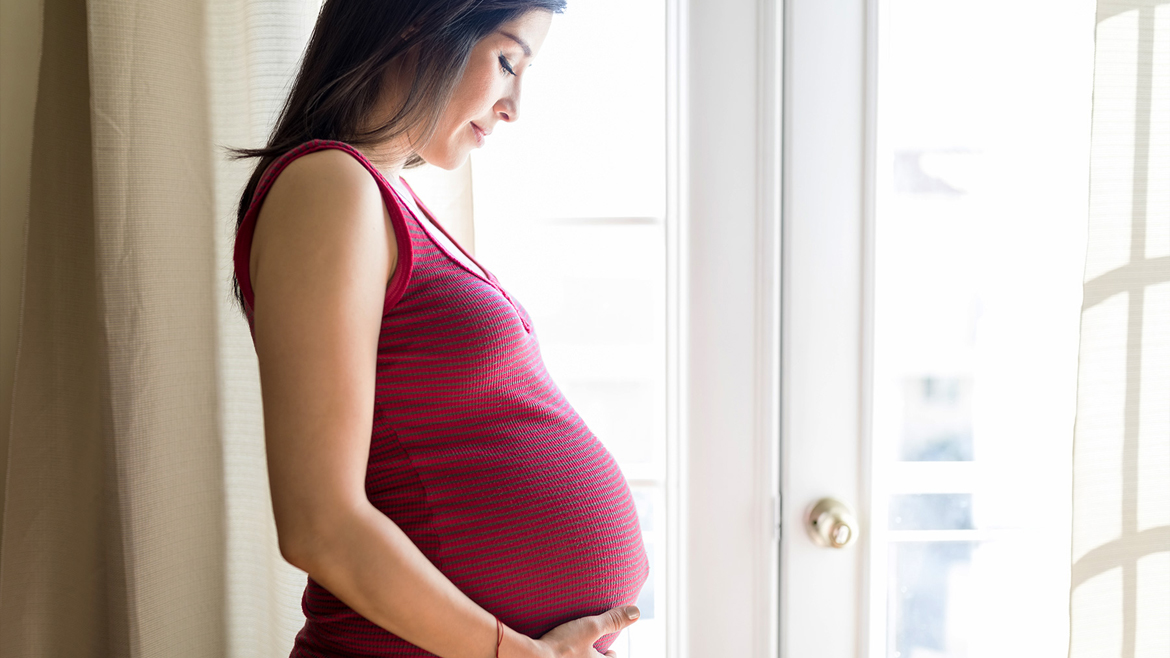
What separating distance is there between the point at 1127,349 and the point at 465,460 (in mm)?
667

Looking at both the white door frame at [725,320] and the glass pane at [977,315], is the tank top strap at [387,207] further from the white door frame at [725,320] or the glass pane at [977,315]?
the glass pane at [977,315]

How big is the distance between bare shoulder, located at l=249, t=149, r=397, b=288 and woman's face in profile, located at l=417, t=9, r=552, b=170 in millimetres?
180

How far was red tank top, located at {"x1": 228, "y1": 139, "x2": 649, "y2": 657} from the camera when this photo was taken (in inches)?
26.2

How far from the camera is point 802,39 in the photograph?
1062mm

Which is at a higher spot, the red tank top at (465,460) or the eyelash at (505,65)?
the eyelash at (505,65)

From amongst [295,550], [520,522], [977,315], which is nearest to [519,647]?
[520,522]

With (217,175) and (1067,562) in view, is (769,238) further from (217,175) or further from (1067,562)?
(217,175)

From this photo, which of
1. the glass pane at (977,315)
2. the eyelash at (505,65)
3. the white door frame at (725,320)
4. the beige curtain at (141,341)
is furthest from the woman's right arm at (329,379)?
the glass pane at (977,315)

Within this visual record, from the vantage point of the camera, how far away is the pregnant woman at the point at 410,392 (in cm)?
58

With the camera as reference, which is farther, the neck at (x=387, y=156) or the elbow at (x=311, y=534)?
the neck at (x=387, y=156)

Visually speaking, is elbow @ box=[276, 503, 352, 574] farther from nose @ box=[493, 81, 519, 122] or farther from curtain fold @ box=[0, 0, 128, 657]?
curtain fold @ box=[0, 0, 128, 657]

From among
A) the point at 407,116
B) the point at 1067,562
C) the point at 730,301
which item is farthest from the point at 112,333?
the point at 1067,562

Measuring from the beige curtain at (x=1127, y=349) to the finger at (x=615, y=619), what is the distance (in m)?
0.47

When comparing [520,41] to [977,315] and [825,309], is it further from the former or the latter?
[977,315]
